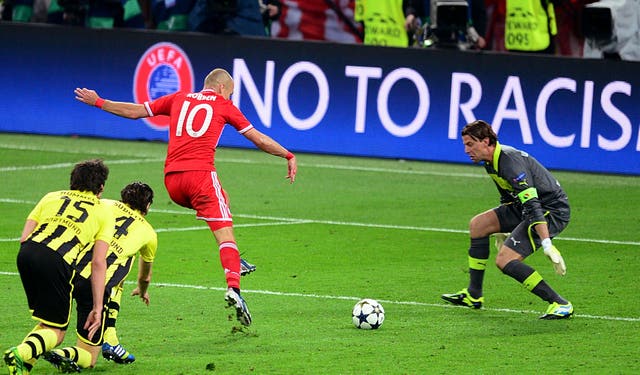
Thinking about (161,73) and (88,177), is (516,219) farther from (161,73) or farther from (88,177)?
(161,73)

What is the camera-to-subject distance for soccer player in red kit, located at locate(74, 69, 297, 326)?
1162 cm

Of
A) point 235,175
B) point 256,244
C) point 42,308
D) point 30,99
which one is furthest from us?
point 30,99

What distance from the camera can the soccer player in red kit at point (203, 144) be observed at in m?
11.6

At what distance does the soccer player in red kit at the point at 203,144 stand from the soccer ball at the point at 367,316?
1.20 m

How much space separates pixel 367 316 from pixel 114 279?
2267 millimetres

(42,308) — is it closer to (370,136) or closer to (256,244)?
(256,244)

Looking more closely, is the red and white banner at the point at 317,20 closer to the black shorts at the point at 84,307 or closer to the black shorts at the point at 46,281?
the black shorts at the point at 84,307

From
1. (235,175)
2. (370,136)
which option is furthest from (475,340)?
(370,136)

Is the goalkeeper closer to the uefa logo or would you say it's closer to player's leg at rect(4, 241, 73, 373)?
player's leg at rect(4, 241, 73, 373)

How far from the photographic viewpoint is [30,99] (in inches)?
953

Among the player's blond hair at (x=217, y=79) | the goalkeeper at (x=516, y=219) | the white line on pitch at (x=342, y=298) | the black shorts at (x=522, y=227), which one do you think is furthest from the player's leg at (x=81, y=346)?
the black shorts at (x=522, y=227)

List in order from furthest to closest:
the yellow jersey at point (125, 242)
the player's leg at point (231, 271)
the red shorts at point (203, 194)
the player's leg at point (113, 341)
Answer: the red shorts at point (203, 194) < the player's leg at point (231, 271) < the yellow jersey at point (125, 242) < the player's leg at point (113, 341)

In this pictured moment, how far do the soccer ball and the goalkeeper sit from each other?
4.34 ft

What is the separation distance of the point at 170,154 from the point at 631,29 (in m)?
11.9
